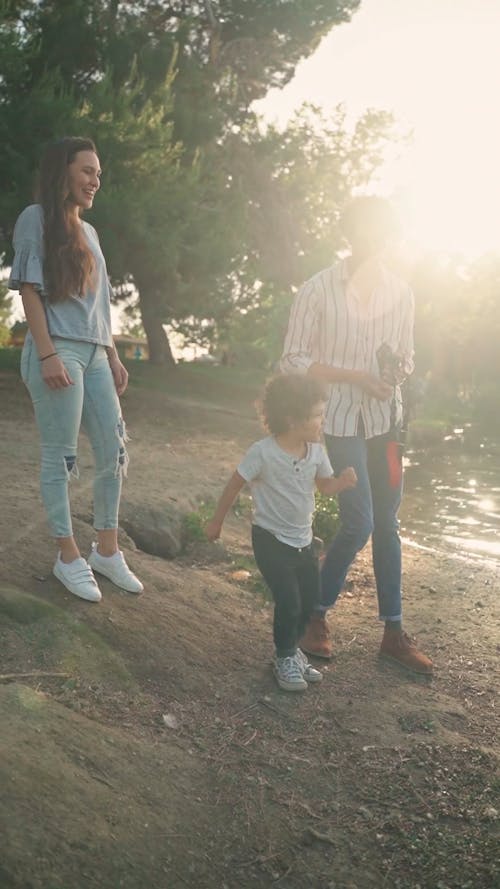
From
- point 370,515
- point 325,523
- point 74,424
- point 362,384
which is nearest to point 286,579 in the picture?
point 370,515

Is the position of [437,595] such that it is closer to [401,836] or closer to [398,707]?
[398,707]

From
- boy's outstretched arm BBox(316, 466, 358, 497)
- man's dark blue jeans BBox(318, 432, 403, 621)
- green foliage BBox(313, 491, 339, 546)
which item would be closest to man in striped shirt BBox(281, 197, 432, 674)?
man's dark blue jeans BBox(318, 432, 403, 621)

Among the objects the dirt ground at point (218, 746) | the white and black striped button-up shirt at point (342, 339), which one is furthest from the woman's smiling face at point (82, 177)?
the dirt ground at point (218, 746)

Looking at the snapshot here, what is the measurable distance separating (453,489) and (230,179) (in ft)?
58.1

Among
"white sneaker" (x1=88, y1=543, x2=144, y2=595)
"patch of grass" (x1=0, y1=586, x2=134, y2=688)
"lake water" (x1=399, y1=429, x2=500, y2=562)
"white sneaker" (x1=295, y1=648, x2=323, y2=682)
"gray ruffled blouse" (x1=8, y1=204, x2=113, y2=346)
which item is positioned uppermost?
"gray ruffled blouse" (x1=8, y1=204, x2=113, y2=346)

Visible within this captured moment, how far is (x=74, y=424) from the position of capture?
4.37 m

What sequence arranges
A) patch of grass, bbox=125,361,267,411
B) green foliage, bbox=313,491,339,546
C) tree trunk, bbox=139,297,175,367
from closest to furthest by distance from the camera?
green foliage, bbox=313,491,339,546, patch of grass, bbox=125,361,267,411, tree trunk, bbox=139,297,175,367

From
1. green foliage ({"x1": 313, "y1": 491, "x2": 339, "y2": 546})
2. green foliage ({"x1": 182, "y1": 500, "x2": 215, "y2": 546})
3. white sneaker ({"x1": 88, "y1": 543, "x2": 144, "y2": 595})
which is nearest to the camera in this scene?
white sneaker ({"x1": 88, "y1": 543, "x2": 144, "y2": 595})

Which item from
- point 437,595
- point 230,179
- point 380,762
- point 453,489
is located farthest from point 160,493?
point 230,179

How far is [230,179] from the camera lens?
91.4 ft

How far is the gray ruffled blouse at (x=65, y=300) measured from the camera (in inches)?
167

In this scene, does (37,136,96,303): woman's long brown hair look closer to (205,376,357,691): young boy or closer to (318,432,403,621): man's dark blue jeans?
(205,376,357,691): young boy

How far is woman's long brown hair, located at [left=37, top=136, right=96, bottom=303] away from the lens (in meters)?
4.26

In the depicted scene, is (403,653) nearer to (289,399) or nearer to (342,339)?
(289,399)
